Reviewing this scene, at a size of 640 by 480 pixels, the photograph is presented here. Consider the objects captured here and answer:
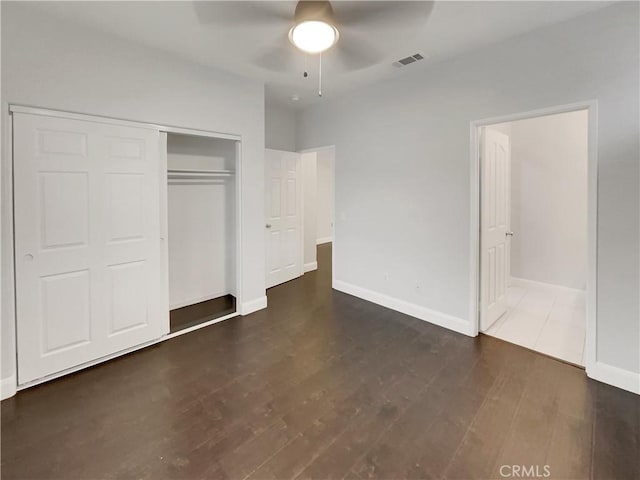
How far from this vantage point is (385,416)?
2.07 m

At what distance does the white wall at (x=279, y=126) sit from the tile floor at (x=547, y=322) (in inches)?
153

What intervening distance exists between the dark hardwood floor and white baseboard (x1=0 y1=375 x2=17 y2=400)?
0.07 metres

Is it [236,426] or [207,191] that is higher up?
[207,191]

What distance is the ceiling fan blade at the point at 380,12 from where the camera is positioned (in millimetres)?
2199

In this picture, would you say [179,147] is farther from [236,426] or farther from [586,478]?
[586,478]

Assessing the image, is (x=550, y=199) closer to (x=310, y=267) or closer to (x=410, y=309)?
(x=410, y=309)

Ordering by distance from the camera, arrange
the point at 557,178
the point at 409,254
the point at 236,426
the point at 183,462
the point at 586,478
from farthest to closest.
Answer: the point at 557,178
the point at 409,254
the point at 236,426
the point at 183,462
the point at 586,478

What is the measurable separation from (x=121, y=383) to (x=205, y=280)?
6.18 ft

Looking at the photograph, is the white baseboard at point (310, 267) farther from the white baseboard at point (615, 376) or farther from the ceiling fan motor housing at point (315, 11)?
the ceiling fan motor housing at point (315, 11)

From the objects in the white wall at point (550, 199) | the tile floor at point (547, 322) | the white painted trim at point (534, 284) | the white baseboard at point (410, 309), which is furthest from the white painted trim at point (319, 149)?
the white painted trim at point (534, 284)

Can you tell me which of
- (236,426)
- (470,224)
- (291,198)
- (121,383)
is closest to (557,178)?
(470,224)

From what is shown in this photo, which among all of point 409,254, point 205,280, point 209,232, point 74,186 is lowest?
point 205,280

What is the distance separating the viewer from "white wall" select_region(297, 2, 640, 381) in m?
2.29

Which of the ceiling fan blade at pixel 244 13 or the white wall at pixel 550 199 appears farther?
the white wall at pixel 550 199
